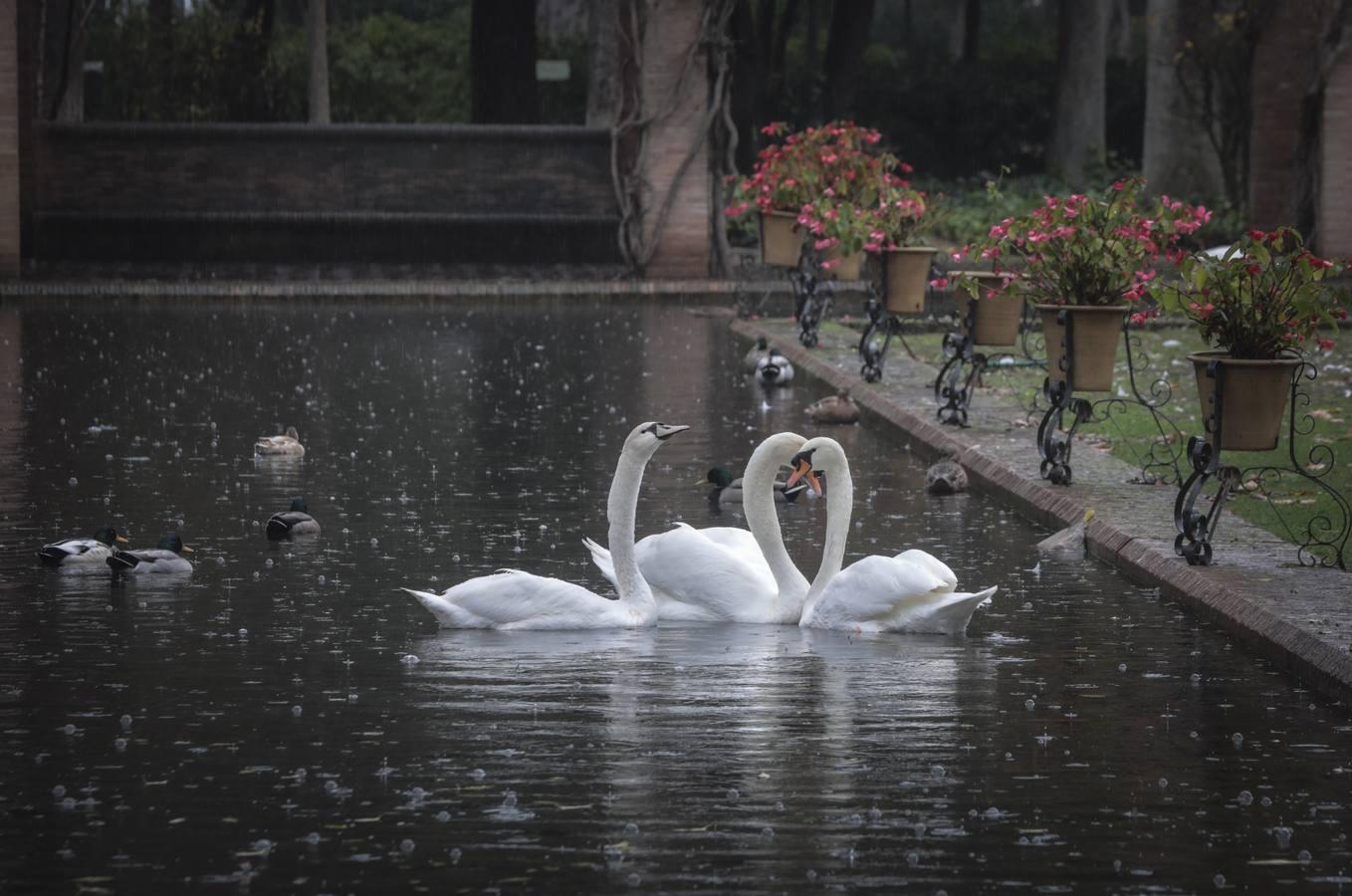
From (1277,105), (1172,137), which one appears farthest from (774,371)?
(1172,137)

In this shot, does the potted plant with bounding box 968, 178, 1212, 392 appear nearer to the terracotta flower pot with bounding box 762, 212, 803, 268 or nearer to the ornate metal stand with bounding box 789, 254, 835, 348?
the ornate metal stand with bounding box 789, 254, 835, 348

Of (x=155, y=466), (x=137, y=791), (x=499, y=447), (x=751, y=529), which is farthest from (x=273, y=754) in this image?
(x=499, y=447)

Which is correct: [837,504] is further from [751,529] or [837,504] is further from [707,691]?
[707,691]

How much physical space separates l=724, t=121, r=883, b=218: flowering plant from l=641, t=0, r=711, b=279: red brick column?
7.58m

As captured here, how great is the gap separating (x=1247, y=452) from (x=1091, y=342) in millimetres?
1417

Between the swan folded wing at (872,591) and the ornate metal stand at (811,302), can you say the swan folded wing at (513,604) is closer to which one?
the swan folded wing at (872,591)

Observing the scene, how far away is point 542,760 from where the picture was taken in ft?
22.0

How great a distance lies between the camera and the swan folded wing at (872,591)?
8.59m

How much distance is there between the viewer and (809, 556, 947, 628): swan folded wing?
A: 338 inches

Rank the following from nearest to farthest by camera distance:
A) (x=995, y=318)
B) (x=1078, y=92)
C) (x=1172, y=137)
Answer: (x=995, y=318) → (x=1172, y=137) → (x=1078, y=92)

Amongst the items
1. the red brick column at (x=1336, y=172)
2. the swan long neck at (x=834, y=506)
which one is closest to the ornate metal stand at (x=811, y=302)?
the red brick column at (x=1336, y=172)

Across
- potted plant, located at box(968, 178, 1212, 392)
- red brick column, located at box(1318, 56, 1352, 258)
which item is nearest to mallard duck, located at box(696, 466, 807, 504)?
potted plant, located at box(968, 178, 1212, 392)

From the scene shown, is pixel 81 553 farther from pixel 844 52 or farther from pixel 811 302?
pixel 844 52

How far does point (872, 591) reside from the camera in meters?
8.66
